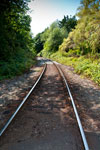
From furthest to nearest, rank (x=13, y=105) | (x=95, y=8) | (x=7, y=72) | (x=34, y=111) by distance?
(x=95, y=8), (x=7, y=72), (x=13, y=105), (x=34, y=111)

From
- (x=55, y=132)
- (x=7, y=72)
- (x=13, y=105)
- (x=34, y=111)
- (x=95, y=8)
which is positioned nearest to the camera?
(x=55, y=132)

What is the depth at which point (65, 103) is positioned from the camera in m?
4.64

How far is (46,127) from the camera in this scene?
3.14 m

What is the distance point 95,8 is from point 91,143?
42.8 feet

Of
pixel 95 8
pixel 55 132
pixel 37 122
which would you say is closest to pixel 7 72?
pixel 37 122

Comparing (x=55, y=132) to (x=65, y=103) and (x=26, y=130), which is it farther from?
(x=65, y=103)

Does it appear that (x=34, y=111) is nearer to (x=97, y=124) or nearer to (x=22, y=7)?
(x=97, y=124)

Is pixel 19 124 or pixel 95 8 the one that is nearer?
pixel 19 124

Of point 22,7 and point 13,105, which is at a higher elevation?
point 22,7

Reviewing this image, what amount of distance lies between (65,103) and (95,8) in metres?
11.5

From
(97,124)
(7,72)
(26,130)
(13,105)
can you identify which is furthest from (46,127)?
(7,72)

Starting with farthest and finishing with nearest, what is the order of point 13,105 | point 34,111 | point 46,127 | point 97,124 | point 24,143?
point 13,105, point 34,111, point 97,124, point 46,127, point 24,143

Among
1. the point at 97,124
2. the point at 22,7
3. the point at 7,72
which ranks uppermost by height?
the point at 22,7

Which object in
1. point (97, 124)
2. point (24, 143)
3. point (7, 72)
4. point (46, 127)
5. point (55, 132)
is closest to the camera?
point (24, 143)
